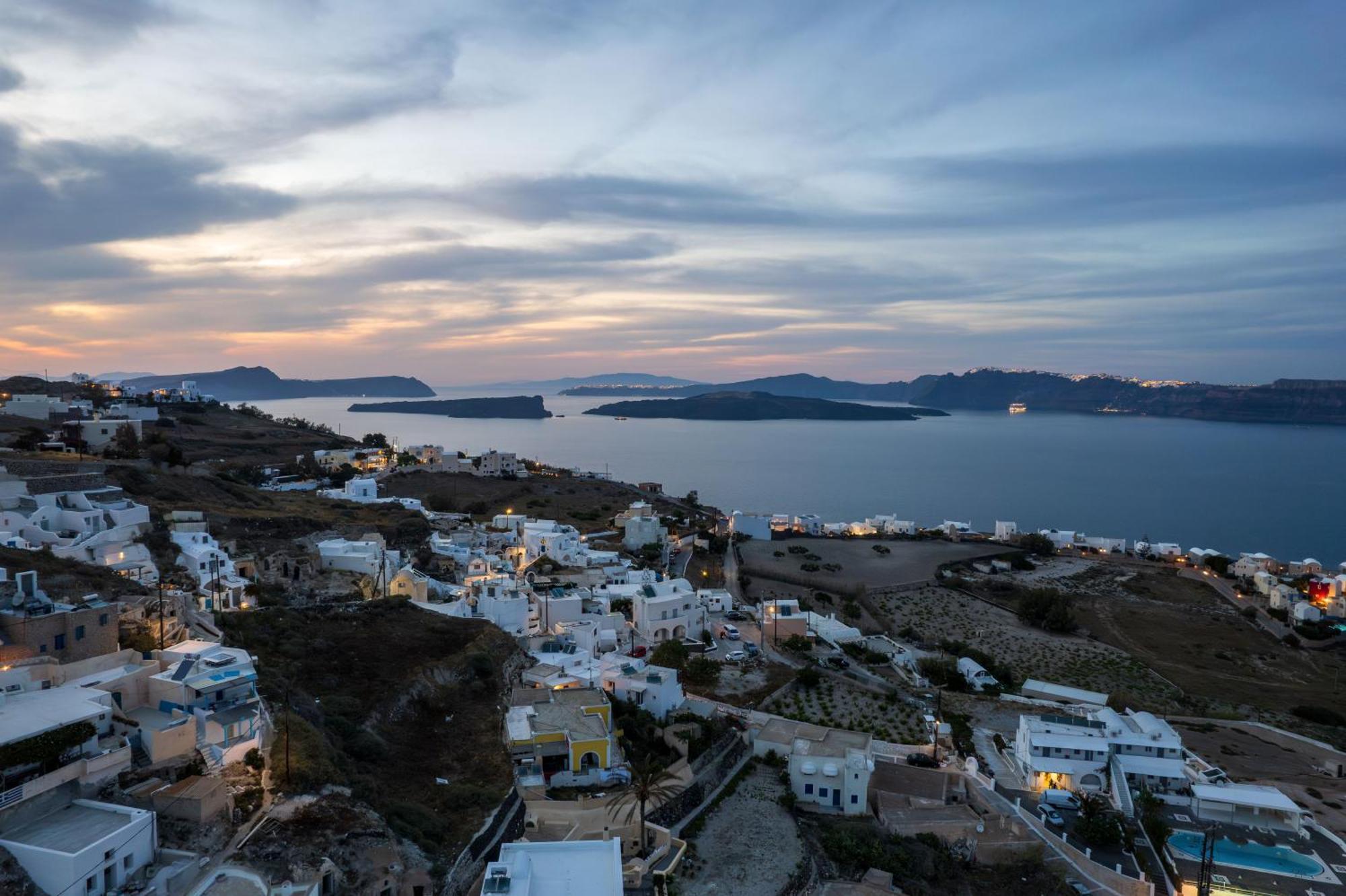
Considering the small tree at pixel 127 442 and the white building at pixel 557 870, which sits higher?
the small tree at pixel 127 442

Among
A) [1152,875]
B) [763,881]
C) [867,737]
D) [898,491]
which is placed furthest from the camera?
[898,491]

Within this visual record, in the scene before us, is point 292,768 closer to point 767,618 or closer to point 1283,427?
point 767,618

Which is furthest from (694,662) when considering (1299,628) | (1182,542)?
(1182,542)

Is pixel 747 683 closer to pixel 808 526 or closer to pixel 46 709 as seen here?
pixel 46 709

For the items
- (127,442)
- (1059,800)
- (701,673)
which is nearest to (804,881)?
(1059,800)

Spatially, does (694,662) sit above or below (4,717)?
below

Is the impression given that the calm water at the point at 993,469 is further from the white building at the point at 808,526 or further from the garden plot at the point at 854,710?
the garden plot at the point at 854,710

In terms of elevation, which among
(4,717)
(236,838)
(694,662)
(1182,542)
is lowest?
(1182,542)

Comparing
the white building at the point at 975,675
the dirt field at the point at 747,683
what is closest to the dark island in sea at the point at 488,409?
the white building at the point at 975,675

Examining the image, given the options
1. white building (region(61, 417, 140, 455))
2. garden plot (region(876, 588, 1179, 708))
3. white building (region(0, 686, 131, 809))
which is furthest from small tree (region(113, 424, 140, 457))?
garden plot (region(876, 588, 1179, 708))
